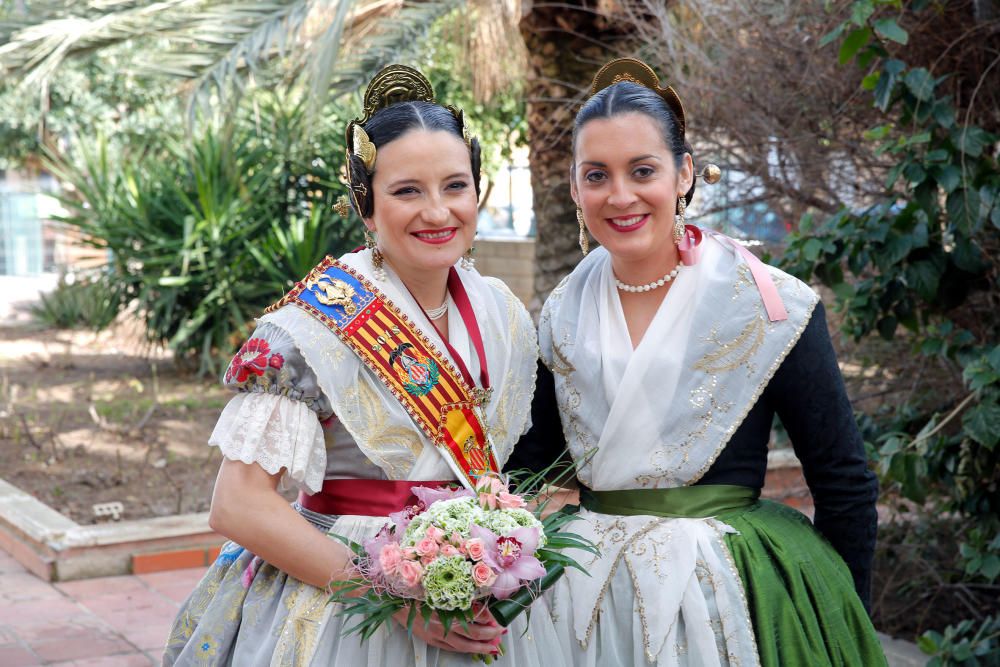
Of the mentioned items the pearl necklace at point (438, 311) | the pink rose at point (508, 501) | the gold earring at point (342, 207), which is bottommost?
the pink rose at point (508, 501)

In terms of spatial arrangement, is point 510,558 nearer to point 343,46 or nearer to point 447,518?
point 447,518

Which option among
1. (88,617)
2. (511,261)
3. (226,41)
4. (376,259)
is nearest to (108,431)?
(226,41)

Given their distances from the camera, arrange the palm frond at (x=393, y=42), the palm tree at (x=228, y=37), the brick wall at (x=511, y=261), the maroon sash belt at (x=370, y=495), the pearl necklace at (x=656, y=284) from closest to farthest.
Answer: the maroon sash belt at (x=370, y=495)
the pearl necklace at (x=656, y=284)
the palm tree at (x=228, y=37)
the palm frond at (x=393, y=42)
the brick wall at (x=511, y=261)

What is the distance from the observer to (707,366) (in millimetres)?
2404

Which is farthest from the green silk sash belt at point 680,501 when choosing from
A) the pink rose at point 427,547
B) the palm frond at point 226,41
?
the palm frond at point 226,41

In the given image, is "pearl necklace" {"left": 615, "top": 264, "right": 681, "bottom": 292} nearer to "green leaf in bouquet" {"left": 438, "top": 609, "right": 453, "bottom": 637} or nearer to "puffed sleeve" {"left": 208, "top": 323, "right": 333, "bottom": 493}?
"puffed sleeve" {"left": 208, "top": 323, "right": 333, "bottom": 493}

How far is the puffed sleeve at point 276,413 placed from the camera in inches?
84.4

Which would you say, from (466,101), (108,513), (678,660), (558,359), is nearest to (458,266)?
(558,359)

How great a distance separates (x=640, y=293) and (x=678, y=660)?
77cm

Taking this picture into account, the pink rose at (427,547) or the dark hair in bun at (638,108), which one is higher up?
the dark hair in bun at (638,108)

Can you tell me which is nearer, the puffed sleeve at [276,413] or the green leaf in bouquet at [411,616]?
the green leaf in bouquet at [411,616]

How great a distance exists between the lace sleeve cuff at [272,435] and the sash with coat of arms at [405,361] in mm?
182

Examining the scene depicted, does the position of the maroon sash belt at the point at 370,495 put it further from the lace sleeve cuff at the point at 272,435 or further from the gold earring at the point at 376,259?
the gold earring at the point at 376,259

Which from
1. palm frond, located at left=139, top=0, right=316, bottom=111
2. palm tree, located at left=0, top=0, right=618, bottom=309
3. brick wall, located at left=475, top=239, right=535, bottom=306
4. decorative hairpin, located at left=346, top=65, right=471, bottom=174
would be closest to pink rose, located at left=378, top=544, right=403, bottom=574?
decorative hairpin, located at left=346, top=65, right=471, bottom=174
